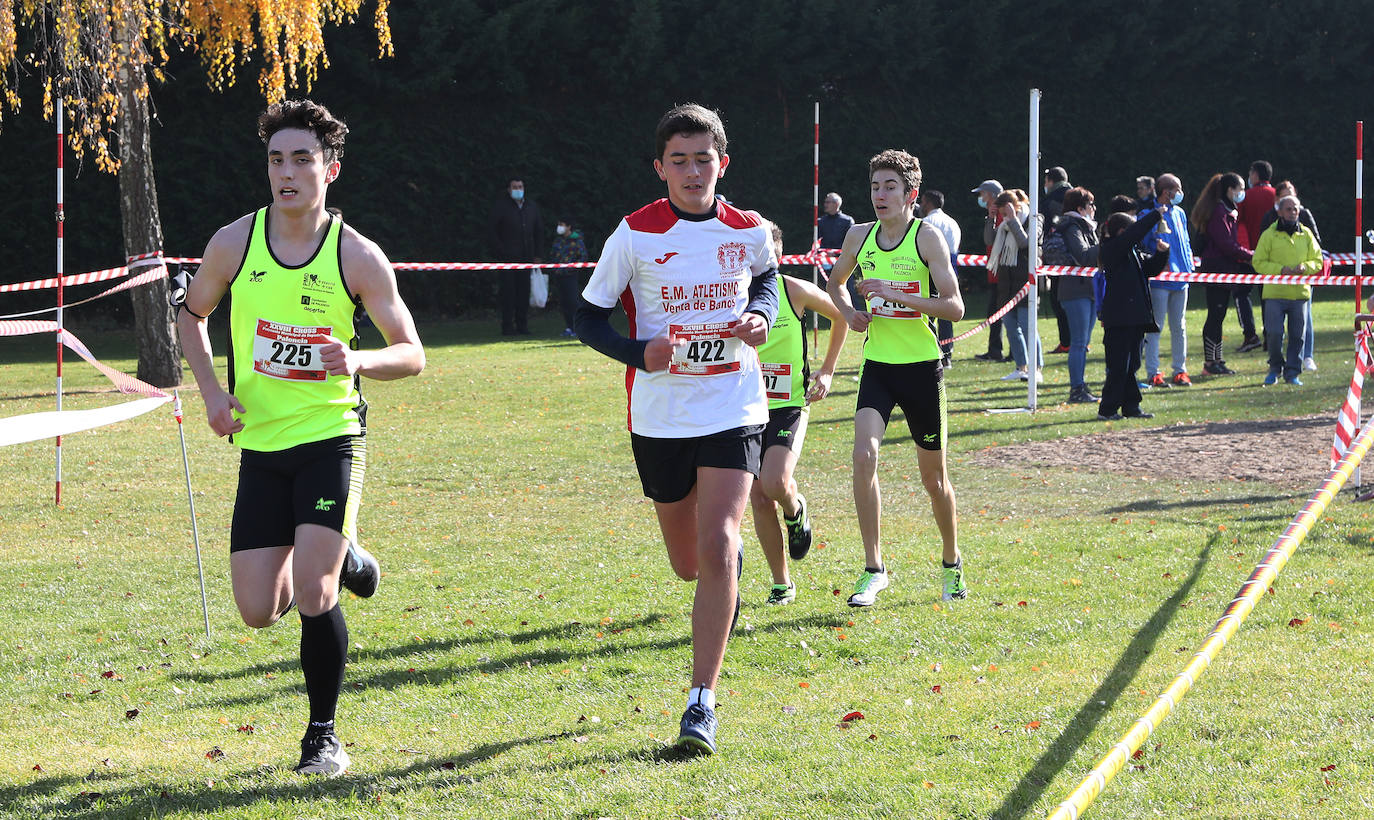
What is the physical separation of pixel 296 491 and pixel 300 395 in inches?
11.8

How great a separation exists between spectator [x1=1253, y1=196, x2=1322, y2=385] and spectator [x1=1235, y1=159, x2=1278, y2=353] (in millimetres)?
2390

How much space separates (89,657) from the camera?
634cm

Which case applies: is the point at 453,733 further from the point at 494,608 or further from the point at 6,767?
the point at 494,608

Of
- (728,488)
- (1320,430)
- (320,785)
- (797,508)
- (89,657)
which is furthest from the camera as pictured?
(1320,430)

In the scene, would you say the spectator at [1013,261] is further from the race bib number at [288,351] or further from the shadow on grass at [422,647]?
the race bib number at [288,351]

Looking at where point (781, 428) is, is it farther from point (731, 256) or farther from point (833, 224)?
point (833, 224)

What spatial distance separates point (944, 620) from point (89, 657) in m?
3.66

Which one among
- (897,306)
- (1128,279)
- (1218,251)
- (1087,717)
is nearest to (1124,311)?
(1128,279)

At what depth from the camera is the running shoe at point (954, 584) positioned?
6.96 meters

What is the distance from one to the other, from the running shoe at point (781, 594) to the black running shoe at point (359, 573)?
2214 mm

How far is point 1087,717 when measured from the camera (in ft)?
16.5

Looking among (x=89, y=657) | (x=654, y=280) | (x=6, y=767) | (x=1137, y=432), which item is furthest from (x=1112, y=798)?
(x=1137, y=432)

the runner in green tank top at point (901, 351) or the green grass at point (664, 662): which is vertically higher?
the runner in green tank top at point (901, 351)

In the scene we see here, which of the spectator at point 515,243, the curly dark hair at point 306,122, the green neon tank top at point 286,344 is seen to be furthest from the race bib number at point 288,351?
the spectator at point 515,243
